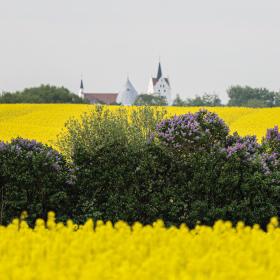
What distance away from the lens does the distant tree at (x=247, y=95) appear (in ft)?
381

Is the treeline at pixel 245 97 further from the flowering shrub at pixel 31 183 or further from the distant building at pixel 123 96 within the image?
the flowering shrub at pixel 31 183

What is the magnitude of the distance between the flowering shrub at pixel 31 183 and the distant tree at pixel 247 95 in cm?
9800

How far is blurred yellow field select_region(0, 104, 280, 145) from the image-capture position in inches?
1676

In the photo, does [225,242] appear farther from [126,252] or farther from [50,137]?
[50,137]

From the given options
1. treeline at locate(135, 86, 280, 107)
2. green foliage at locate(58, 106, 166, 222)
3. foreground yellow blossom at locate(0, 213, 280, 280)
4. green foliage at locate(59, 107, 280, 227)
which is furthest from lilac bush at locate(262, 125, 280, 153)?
treeline at locate(135, 86, 280, 107)

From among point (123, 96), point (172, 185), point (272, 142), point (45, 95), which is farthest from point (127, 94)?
Result: point (172, 185)

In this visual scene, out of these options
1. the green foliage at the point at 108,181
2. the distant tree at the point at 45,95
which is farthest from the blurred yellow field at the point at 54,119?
the green foliage at the point at 108,181

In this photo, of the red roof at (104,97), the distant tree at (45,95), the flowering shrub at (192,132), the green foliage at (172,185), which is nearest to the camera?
the green foliage at (172,185)

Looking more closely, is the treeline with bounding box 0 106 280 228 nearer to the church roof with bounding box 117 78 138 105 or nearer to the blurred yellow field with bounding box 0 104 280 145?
the blurred yellow field with bounding box 0 104 280 145

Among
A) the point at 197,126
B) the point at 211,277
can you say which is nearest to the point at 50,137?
the point at 197,126

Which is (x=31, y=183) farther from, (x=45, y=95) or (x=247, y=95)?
(x=247, y=95)

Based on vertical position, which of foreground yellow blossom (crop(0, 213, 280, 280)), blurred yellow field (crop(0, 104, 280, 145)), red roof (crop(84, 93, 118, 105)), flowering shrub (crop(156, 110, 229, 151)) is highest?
flowering shrub (crop(156, 110, 229, 151))

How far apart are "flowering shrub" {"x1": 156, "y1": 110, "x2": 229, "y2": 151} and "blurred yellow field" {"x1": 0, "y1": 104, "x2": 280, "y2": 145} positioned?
22.3 m

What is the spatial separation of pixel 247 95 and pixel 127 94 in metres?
50.4
